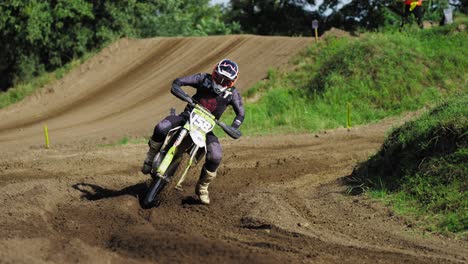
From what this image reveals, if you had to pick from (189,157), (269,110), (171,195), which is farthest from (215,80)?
(269,110)

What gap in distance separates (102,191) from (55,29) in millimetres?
24368

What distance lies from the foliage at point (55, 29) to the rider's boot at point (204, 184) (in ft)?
78.1

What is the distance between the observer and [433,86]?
71.8 feet

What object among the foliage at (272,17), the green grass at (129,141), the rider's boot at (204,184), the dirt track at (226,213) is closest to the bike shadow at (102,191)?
the dirt track at (226,213)

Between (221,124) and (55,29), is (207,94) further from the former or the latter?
(55,29)

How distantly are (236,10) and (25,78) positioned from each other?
16.6 metres

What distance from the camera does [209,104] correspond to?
32.5ft

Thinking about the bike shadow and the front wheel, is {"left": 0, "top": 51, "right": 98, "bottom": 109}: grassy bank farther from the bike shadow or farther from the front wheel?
the front wheel

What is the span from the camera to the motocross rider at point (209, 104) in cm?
973

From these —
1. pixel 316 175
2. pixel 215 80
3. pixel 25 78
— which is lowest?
pixel 25 78

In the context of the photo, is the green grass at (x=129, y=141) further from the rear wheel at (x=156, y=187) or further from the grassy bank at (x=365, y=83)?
the rear wheel at (x=156, y=187)

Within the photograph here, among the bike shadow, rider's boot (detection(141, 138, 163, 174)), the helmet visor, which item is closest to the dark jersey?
the helmet visor

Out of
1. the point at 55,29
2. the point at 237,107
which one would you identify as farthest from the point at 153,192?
the point at 55,29

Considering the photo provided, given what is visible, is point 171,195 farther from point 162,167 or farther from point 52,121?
point 52,121
